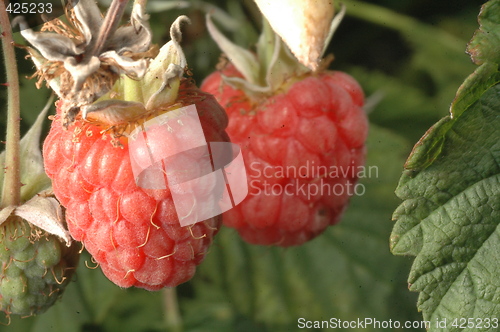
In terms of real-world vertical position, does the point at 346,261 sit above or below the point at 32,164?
below

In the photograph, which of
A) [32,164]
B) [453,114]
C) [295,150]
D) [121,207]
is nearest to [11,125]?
[32,164]

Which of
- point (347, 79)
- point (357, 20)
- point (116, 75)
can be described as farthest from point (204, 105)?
point (357, 20)

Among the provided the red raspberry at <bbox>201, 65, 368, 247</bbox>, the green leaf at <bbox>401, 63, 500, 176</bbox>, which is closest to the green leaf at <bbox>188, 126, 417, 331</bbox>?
the red raspberry at <bbox>201, 65, 368, 247</bbox>

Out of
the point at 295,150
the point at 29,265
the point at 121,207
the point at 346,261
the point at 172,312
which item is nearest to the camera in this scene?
the point at 121,207

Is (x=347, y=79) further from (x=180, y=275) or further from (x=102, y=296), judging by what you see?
(x=102, y=296)

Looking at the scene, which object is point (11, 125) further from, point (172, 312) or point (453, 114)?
point (172, 312)

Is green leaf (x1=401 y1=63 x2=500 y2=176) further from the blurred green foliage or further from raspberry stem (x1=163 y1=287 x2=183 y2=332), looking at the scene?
raspberry stem (x1=163 y1=287 x2=183 y2=332)

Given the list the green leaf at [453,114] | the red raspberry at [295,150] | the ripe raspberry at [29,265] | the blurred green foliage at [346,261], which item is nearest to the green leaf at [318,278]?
the blurred green foliage at [346,261]
